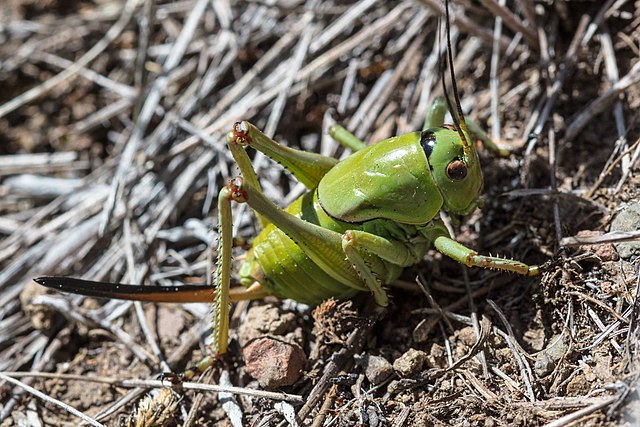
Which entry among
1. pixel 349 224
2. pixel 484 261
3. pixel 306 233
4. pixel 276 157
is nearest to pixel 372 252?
pixel 349 224

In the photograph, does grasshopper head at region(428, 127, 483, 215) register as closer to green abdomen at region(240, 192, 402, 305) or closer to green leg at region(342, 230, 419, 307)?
green leg at region(342, 230, 419, 307)

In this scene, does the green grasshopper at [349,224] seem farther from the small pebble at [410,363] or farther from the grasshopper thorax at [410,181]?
the small pebble at [410,363]

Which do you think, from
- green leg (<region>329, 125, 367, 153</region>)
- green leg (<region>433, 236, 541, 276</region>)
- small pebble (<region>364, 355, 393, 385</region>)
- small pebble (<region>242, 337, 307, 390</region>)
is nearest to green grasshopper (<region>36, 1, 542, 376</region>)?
green leg (<region>433, 236, 541, 276</region>)

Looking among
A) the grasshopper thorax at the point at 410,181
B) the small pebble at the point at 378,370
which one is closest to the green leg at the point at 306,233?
the grasshopper thorax at the point at 410,181

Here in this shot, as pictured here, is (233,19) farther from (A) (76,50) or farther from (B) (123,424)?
(B) (123,424)

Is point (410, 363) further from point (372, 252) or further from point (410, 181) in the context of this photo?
point (410, 181)

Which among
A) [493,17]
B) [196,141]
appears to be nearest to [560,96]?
[493,17]
